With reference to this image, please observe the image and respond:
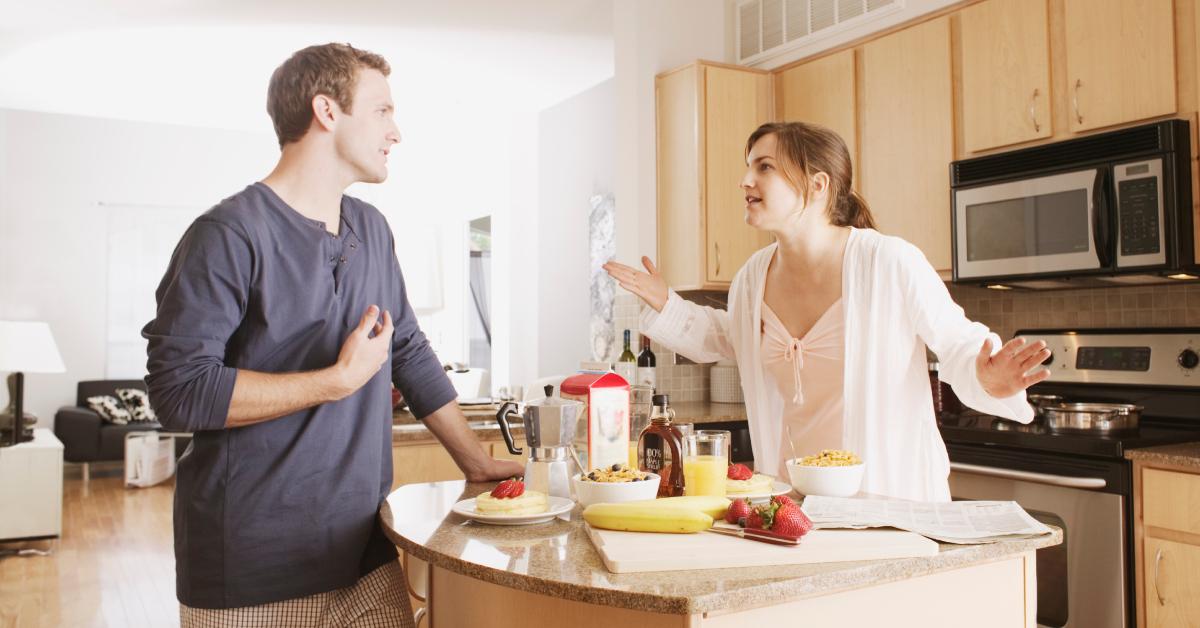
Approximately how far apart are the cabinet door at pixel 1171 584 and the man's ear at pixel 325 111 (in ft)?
7.93

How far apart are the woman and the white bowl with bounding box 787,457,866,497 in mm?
357

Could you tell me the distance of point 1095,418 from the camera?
2.94 m

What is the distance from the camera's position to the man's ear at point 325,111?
5.32ft

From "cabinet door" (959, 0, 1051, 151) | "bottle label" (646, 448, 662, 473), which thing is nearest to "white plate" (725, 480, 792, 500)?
"bottle label" (646, 448, 662, 473)

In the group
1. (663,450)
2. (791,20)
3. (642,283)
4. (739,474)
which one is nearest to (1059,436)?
(642,283)

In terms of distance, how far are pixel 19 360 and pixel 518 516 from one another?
194 inches

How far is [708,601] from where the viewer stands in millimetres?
1094

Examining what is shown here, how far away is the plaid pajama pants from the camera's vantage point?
4.96 feet

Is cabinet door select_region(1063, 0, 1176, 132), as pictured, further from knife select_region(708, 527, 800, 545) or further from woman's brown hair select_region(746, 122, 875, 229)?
knife select_region(708, 527, 800, 545)

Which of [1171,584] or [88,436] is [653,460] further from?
[88,436]

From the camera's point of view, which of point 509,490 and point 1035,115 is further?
point 1035,115

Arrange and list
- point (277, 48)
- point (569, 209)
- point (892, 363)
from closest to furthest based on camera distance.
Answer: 1. point (892, 363)
2. point (277, 48)
3. point (569, 209)

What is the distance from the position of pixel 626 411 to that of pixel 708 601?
2.35 feet

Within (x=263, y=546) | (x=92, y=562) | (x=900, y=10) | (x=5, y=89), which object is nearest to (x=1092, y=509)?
(x=900, y=10)
